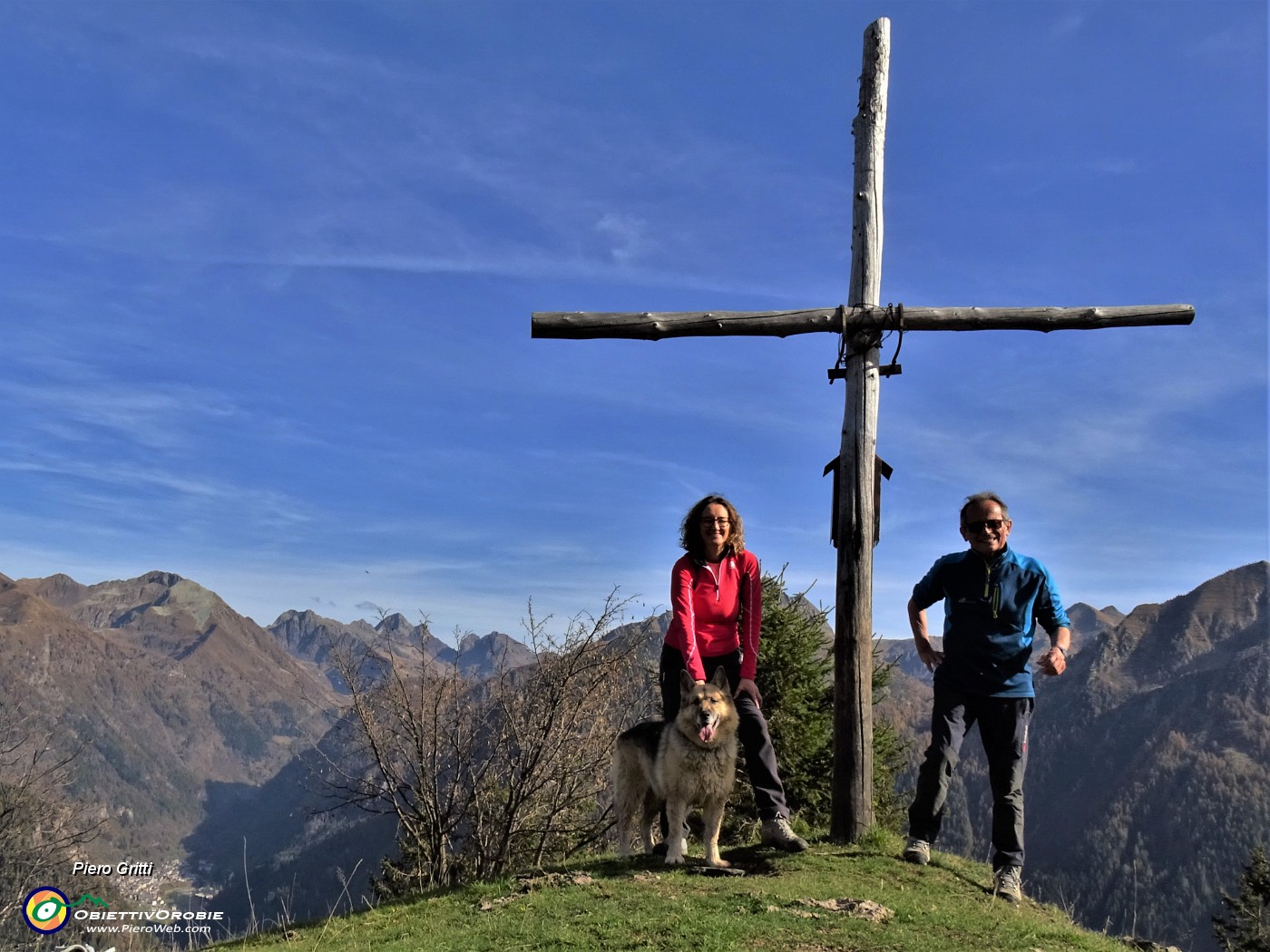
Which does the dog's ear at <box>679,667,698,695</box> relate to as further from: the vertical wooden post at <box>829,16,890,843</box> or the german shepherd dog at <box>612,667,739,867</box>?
the vertical wooden post at <box>829,16,890,843</box>

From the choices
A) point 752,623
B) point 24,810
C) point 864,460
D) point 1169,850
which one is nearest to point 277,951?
point 752,623

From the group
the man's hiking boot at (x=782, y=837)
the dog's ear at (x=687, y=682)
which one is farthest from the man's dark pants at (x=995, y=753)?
the dog's ear at (x=687, y=682)

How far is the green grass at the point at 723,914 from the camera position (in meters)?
6.12

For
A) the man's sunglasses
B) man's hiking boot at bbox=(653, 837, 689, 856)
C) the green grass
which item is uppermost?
the man's sunglasses

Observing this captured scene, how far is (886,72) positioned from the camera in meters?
10.0

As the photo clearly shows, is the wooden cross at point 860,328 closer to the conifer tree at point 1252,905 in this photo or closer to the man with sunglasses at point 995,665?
the man with sunglasses at point 995,665

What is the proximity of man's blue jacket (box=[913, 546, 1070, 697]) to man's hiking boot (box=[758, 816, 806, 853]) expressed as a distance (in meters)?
1.93

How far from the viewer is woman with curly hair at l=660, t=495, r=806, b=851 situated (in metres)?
8.06

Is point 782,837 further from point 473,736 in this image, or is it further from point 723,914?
point 473,736

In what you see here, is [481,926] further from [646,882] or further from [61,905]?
[61,905]

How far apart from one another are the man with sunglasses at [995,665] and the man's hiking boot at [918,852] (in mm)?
357

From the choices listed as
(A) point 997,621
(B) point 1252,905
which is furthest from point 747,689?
(B) point 1252,905

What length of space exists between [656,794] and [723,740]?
0.99 m

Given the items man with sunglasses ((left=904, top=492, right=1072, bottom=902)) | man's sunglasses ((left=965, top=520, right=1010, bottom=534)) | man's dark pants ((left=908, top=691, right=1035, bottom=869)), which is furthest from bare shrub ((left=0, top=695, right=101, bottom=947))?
man's sunglasses ((left=965, top=520, right=1010, bottom=534))
